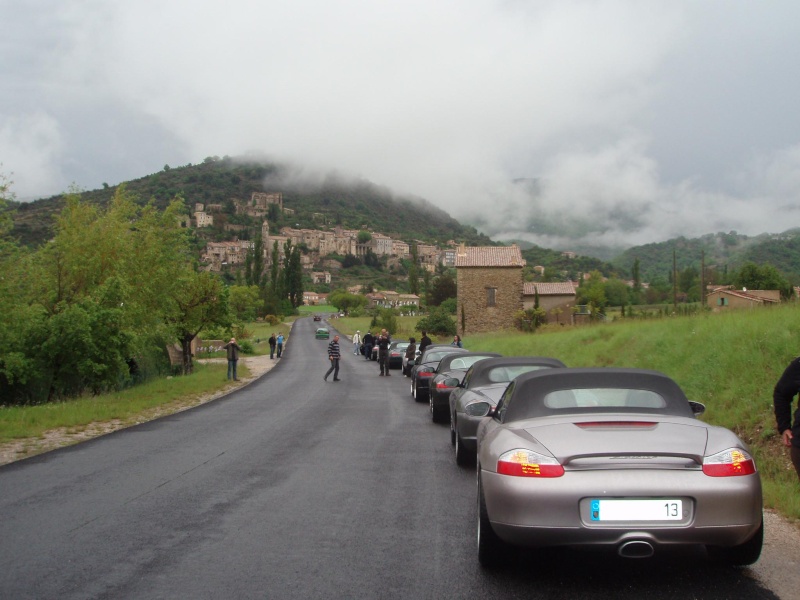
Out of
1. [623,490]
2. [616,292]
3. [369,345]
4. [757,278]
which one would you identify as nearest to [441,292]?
[616,292]

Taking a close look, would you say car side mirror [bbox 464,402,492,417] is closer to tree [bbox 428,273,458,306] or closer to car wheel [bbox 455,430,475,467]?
car wheel [bbox 455,430,475,467]

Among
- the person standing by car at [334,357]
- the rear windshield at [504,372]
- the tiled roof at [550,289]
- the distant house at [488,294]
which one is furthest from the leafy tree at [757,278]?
the rear windshield at [504,372]

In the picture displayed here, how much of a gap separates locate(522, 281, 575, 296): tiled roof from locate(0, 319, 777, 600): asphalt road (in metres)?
63.1

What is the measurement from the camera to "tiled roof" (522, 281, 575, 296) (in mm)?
72825

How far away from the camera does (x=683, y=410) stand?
18.0ft

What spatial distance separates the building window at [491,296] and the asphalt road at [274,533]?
54.2 m

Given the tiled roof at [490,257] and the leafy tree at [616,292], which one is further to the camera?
the leafy tree at [616,292]

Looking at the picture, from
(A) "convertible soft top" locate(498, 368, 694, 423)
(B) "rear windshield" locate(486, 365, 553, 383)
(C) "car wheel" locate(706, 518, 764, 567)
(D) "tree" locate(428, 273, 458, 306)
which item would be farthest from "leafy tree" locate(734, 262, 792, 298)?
(C) "car wheel" locate(706, 518, 764, 567)

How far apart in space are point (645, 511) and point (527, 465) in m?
0.74

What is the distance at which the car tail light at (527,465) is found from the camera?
4.44 m

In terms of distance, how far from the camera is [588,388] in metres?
5.83

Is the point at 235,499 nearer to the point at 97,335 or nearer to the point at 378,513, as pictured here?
the point at 378,513

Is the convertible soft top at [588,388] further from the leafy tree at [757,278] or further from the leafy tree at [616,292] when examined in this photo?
the leafy tree at [616,292]

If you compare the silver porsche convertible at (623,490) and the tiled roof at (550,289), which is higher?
the tiled roof at (550,289)
